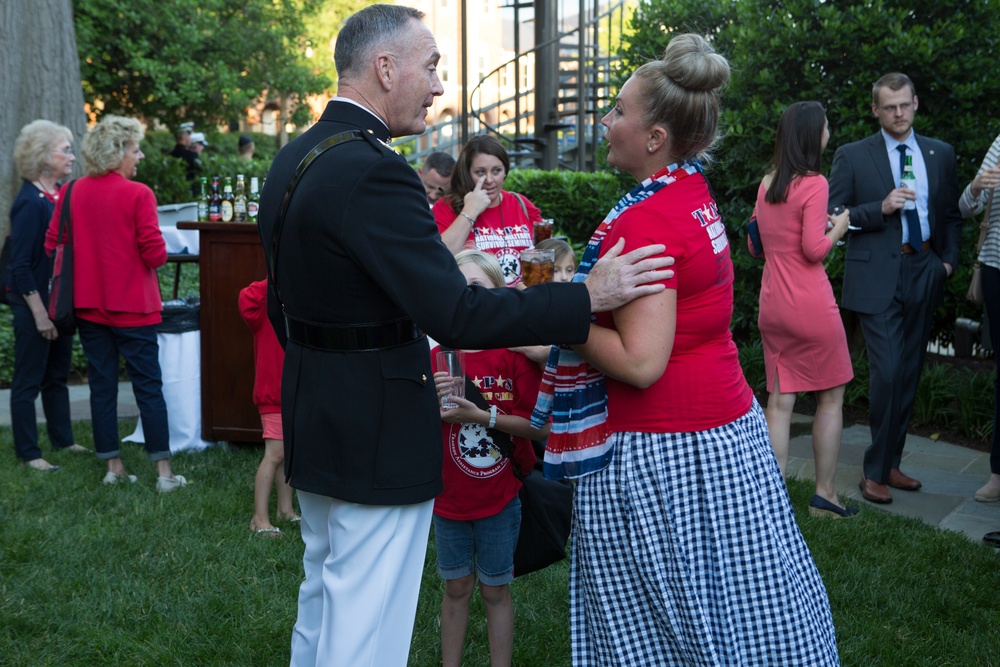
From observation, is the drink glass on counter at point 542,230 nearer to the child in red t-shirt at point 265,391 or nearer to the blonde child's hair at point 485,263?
the child in red t-shirt at point 265,391

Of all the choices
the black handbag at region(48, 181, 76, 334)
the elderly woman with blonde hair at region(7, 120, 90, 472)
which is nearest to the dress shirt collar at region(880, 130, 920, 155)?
the black handbag at region(48, 181, 76, 334)

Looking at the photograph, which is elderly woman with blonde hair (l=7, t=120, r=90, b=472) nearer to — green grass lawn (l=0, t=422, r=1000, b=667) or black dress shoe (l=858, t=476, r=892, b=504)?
green grass lawn (l=0, t=422, r=1000, b=667)

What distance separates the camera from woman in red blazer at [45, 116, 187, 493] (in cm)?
573

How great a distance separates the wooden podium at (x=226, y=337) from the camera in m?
6.45

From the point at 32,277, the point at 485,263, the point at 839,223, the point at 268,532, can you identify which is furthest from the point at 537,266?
the point at 32,277

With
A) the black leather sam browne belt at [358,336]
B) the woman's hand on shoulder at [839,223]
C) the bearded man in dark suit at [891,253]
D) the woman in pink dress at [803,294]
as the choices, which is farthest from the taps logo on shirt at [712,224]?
the bearded man in dark suit at [891,253]

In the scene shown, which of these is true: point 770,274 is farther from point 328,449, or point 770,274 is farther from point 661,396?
point 328,449

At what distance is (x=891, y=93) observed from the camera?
5422 mm

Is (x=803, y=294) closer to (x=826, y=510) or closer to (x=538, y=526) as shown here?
(x=826, y=510)

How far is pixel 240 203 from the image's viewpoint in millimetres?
6719

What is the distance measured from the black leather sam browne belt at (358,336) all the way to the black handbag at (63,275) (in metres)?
3.88

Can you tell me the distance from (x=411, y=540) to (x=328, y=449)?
12.0 inches

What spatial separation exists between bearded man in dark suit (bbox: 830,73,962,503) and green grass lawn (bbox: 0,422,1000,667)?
62 cm

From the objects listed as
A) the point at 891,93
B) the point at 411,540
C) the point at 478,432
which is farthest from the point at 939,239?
the point at 411,540
